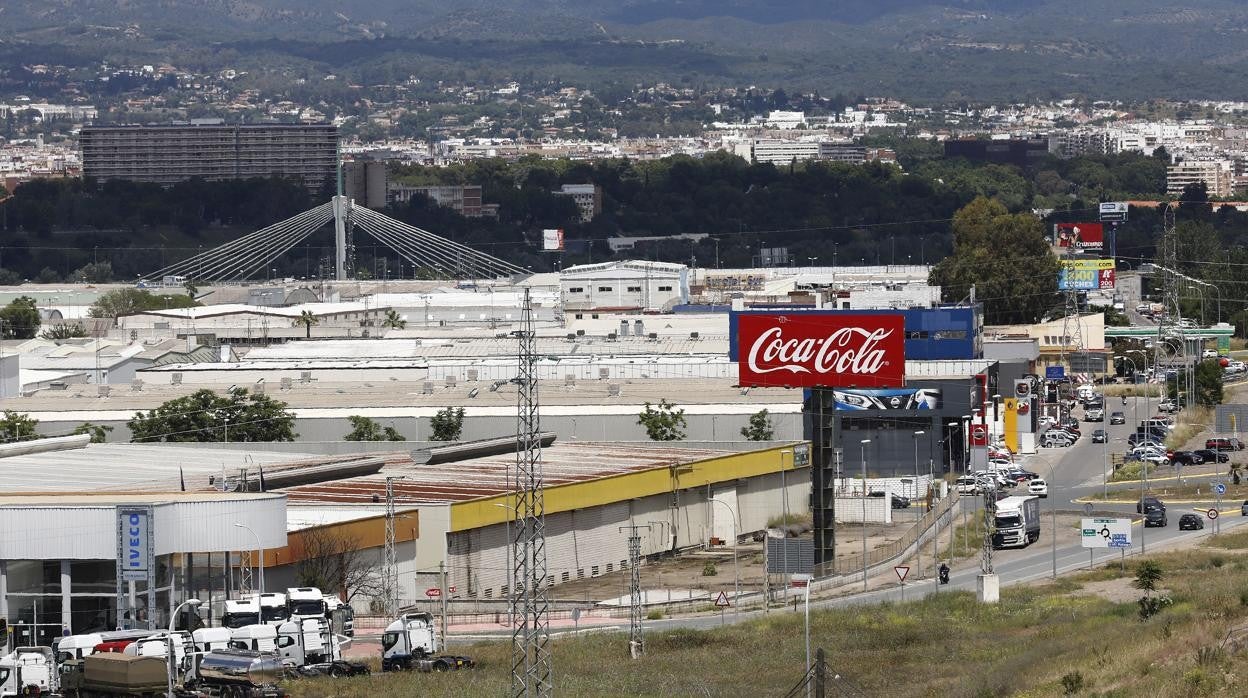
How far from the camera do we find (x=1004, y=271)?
142000 millimetres

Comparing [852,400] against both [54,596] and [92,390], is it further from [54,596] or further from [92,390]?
[54,596]

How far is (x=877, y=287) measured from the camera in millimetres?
131000

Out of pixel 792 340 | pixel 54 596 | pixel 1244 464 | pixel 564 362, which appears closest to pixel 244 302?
pixel 564 362

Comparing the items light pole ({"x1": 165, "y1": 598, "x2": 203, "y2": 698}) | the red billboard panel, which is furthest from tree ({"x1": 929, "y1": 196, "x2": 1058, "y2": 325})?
light pole ({"x1": 165, "y1": 598, "x2": 203, "y2": 698})

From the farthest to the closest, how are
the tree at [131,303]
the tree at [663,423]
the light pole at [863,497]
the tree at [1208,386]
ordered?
the tree at [131,303] → the tree at [1208,386] → the tree at [663,423] → the light pole at [863,497]

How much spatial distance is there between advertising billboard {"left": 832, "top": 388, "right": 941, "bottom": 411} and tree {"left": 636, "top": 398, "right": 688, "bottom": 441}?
4.98 m

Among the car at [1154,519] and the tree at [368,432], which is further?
the tree at [368,432]

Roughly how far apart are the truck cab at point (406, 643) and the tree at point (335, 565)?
20.2 ft

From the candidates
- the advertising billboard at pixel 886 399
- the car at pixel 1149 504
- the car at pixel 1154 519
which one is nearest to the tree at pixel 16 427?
the advertising billboard at pixel 886 399

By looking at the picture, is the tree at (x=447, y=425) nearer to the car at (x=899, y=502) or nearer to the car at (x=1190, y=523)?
the car at (x=899, y=502)

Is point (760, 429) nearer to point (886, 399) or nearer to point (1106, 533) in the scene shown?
point (886, 399)

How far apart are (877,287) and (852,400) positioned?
184 feet

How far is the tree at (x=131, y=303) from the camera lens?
13938 centimetres

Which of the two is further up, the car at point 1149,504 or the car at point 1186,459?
the car at point 1186,459
